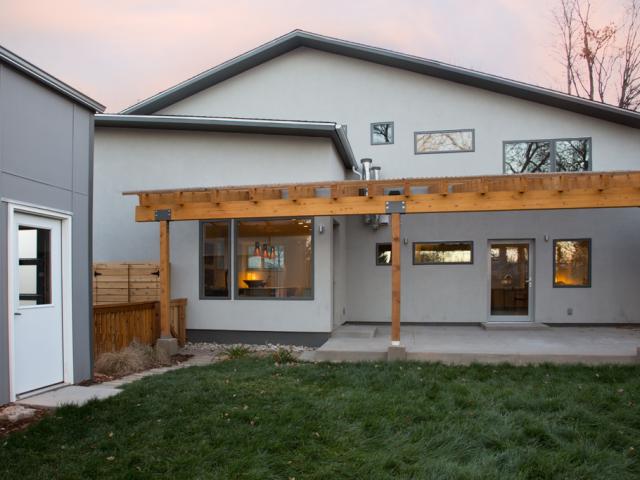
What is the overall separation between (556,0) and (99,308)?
70.4 ft

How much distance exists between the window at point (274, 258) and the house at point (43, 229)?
3.43 metres

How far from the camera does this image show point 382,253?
11.4 metres

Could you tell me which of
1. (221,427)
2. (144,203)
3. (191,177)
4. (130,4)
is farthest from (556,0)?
(221,427)

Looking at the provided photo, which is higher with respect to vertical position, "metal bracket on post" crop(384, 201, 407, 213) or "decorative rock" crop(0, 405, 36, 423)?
"metal bracket on post" crop(384, 201, 407, 213)

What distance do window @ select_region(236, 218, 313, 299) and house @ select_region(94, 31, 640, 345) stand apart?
0.09 ft

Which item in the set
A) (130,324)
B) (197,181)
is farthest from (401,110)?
(130,324)

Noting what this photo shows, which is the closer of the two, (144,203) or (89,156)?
(89,156)

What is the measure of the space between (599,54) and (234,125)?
17027 millimetres

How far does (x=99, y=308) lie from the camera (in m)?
7.19

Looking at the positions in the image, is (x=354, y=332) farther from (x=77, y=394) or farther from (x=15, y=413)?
(x=15, y=413)

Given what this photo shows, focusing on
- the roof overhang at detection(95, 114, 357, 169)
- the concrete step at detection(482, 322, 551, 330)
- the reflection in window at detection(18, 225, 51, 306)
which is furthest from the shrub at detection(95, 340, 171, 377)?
the concrete step at detection(482, 322, 551, 330)

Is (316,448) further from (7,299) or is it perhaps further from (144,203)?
(144,203)

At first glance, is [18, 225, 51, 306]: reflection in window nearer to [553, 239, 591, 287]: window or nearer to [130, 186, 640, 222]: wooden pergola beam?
[130, 186, 640, 222]: wooden pergola beam

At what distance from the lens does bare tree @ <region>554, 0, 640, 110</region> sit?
18.0 m
